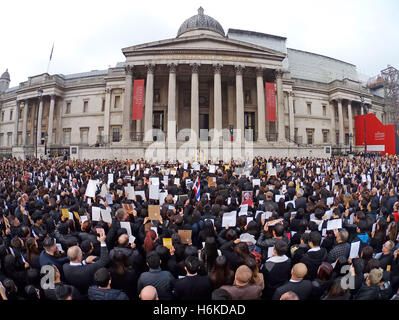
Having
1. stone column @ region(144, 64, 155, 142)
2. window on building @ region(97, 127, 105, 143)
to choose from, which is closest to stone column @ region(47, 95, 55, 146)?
window on building @ region(97, 127, 105, 143)

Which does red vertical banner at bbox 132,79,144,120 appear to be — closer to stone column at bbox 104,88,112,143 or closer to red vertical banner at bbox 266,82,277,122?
stone column at bbox 104,88,112,143

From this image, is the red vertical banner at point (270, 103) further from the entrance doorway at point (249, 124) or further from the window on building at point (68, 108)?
the window on building at point (68, 108)

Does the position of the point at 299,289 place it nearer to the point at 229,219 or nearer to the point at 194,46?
the point at 229,219

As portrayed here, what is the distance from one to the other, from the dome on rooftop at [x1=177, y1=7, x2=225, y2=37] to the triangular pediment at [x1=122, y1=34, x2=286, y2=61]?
9674 mm

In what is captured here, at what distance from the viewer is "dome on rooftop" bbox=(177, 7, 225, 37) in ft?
136

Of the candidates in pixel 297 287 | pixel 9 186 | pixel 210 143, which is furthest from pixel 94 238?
pixel 210 143

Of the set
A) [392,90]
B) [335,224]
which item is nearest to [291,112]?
[392,90]

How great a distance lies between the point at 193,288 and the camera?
3.12 m

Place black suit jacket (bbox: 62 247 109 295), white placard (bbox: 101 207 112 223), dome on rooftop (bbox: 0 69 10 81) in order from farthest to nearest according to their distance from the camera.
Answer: dome on rooftop (bbox: 0 69 10 81) → white placard (bbox: 101 207 112 223) → black suit jacket (bbox: 62 247 109 295)

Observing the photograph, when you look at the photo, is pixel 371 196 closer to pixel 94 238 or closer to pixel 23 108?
pixel 94 238

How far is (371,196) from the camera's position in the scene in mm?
8422

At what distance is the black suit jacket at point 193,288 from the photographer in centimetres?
313

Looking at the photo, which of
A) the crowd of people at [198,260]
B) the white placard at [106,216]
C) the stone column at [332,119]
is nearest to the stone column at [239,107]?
the stone column at [332,119]
